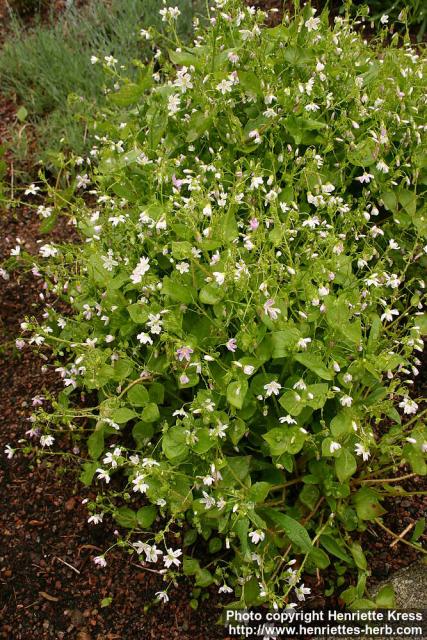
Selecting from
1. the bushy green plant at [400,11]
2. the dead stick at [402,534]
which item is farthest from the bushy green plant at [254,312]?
the bushy green plant at [400,11]

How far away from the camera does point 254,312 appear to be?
2254mm

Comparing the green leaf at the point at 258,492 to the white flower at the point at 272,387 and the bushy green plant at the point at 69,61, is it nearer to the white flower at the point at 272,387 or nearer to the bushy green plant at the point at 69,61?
the white flower at the point at 272,387

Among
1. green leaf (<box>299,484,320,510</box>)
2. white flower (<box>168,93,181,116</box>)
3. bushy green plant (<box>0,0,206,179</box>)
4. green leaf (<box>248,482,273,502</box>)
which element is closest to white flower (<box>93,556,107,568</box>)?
green leaf (<box>248,482,273,502</box>)

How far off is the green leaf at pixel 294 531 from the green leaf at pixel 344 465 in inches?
8.7

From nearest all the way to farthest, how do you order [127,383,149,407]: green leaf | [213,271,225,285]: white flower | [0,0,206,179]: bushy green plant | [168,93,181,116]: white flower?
[213,271,225,285]: white flower → [127,383,149,407]: green leaf → [168,93,181,116]: white flower → [0,0,206,179]: bushy green plant

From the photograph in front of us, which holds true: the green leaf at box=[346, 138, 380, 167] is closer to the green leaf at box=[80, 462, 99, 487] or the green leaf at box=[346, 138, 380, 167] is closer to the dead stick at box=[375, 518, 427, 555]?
the dead stick at box=[375, 518, 427, 555]

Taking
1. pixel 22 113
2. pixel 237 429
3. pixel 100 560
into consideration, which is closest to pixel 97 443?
pixel 100 560

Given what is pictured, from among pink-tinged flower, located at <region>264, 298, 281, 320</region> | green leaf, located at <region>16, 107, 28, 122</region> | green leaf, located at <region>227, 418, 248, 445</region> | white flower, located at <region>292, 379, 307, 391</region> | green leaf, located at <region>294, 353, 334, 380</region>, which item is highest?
green leaf, located at <region>16, 107, 28, 122</region>

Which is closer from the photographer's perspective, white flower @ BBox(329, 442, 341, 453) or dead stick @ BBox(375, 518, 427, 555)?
white flower @ BBox(329, 442, 341, 453)

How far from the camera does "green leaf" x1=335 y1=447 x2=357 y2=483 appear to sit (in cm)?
223

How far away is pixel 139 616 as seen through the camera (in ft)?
8.35

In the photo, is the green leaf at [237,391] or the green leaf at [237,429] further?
the green leaf at [237,429]

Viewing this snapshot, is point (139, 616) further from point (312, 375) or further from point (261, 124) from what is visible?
point (261, 124)

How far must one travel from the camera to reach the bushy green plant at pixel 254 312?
2.23m
